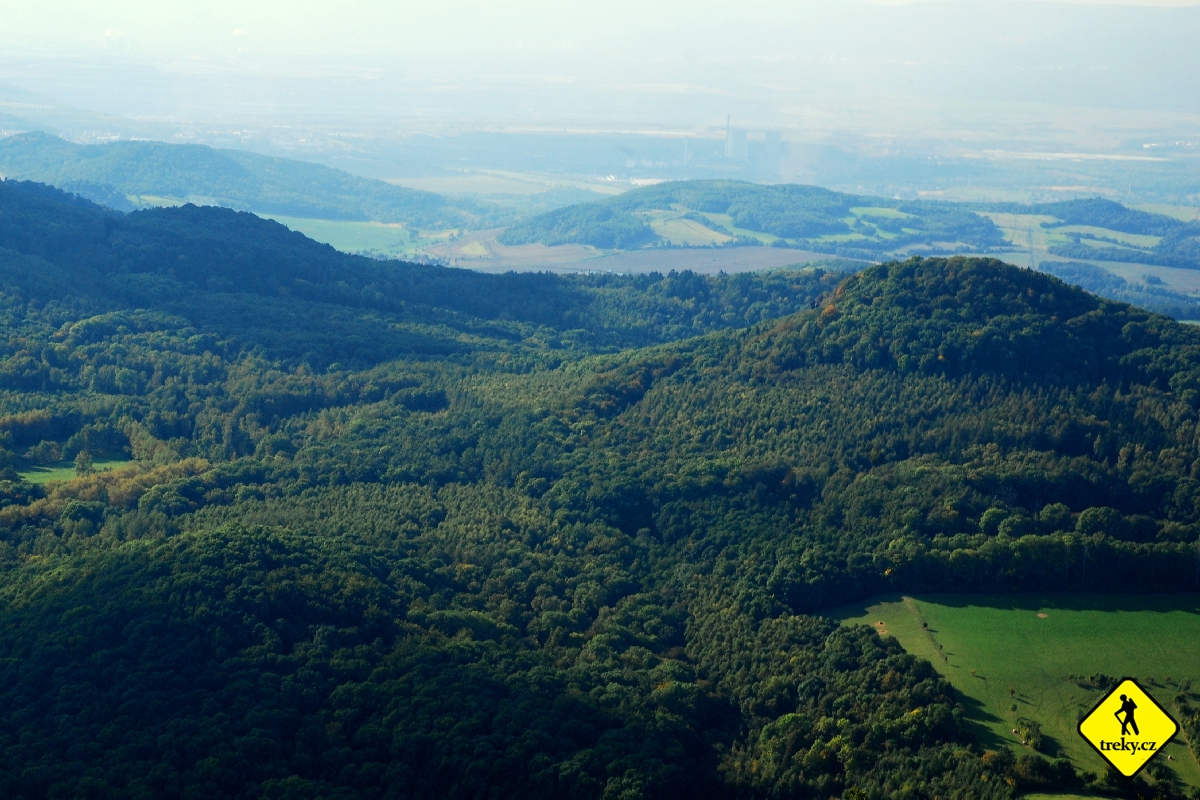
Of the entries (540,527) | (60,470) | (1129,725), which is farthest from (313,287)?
(1129,725)

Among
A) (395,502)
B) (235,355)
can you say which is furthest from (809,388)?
(235,355)

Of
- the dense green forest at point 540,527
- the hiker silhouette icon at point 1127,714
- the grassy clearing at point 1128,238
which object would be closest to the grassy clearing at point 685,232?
the grassy clearing at point 1128,238

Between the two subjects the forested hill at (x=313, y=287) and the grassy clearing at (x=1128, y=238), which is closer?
the forested hill at (x=313, y=287)

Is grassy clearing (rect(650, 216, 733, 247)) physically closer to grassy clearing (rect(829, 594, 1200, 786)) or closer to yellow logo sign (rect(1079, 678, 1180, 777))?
grassy clearing (rect(829, 594, 1200, 786))

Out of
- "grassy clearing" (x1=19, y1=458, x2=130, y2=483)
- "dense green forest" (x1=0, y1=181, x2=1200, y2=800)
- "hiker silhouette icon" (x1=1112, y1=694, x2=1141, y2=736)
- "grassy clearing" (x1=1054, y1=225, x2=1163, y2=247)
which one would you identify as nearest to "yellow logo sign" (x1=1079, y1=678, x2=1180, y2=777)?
"hiker silhouette icon" (x1=1112, y1=694, x2=1141, y2=736)

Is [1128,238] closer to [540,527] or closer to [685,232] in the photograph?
[685,232]

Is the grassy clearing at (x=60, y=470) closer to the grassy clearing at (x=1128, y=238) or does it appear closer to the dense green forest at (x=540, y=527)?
the dense green forest at (x=540, y=527)
